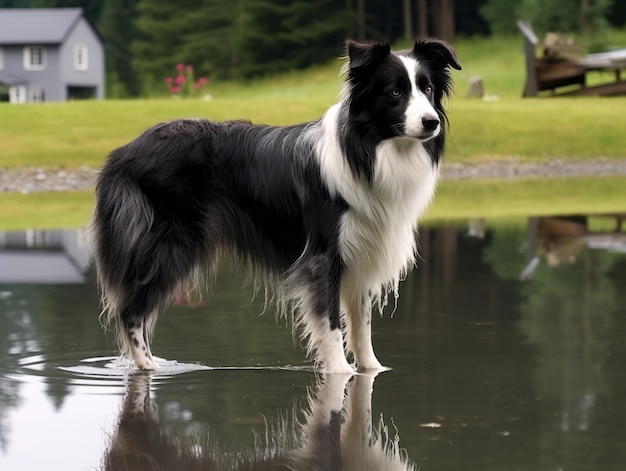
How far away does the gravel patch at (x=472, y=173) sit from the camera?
24672 mm

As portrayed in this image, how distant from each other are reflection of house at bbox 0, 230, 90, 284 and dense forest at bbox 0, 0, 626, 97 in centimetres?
3714

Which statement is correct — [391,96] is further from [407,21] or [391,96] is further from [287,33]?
[407,21]

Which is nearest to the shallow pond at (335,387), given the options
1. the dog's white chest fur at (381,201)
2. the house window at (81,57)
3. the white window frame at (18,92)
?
the dog's white chest fur at (381,201)

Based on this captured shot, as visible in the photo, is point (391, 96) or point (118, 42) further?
point (118, 42)

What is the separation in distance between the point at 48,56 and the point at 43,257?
51235mm

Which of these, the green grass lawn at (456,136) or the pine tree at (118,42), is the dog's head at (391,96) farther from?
the pine tree at (118,42)

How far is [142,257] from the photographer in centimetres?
768

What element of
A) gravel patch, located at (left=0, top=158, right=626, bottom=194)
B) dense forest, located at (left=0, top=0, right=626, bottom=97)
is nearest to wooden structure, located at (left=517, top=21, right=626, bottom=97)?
gravel patch, located at (left=0, top=158, right=626, bottom=194)

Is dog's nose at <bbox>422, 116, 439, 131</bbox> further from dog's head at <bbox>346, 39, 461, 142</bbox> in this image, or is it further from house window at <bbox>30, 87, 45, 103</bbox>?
house window at <bbox>30, 87, 45, 103</bbox>

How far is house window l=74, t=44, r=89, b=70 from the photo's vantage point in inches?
2528

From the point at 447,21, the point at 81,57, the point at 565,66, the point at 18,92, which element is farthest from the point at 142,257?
the point at 81,57

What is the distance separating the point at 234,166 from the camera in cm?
774

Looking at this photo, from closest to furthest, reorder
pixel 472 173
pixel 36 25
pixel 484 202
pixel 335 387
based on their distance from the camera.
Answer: pixel 335 387 < pixel 484 202 < pixel 472 173 < pixel 36 25

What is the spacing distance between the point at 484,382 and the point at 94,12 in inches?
2902
